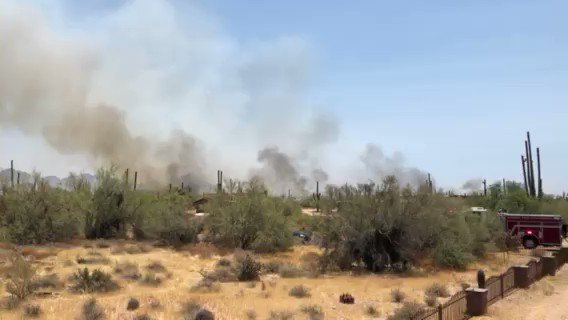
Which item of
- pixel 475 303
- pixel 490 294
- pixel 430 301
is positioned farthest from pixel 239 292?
pixel 490 294

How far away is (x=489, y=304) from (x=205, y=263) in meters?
15.8

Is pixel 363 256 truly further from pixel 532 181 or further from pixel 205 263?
pixel 532 181

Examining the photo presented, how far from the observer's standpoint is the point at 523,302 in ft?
58.3

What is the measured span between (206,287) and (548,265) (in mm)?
15139

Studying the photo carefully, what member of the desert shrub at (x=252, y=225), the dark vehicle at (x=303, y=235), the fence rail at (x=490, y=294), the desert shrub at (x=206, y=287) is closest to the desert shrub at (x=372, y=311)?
the fence rail at (x=490, y=294)

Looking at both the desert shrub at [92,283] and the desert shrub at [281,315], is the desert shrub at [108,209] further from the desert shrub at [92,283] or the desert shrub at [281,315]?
the desert shrub at [281,315]

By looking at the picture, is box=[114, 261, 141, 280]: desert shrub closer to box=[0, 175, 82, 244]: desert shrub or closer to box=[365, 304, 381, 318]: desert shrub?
box=[365, 304, 381, 318]: desert shrub

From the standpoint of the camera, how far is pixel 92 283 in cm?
2008

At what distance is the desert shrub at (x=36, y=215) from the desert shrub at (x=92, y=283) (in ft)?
51.4

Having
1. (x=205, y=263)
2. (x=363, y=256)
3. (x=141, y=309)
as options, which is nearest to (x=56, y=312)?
(x=141, y=309)

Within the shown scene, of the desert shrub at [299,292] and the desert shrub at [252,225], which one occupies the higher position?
the desert shrub at [252,225]

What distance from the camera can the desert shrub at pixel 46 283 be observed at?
19953 millimetres

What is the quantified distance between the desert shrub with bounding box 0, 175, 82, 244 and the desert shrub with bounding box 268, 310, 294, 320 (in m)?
24.1

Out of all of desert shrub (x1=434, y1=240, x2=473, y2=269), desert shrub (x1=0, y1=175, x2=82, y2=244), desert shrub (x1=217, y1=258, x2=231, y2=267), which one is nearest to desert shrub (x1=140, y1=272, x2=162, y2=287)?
desert shrub (x1=217, y1=258, x2=231, y2=267)
